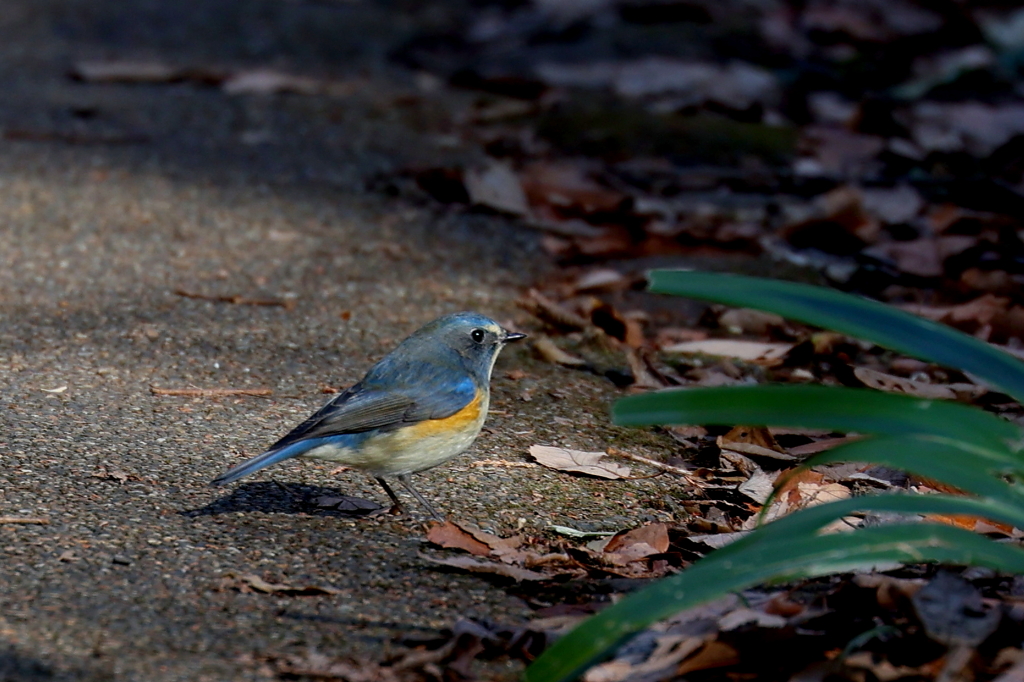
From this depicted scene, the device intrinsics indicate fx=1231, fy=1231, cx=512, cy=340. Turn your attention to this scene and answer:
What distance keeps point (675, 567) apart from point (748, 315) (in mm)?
2306

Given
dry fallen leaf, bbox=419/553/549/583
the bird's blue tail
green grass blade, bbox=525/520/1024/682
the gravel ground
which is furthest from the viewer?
the bird's blue tail

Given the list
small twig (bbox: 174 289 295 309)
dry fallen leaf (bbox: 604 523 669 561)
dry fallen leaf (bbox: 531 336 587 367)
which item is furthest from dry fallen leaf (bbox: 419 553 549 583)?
small twig (bbox: 174 289 295 309)

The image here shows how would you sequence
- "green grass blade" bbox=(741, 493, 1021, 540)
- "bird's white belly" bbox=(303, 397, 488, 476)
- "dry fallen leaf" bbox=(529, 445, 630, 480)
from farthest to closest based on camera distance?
"dry fallen leaf" bbox=(529, 445, 630, 480) < "bird's white belly" bbox=(303, 397, 488, 476) < "green grass blade" bbox=(741, 493, 1021, 540)

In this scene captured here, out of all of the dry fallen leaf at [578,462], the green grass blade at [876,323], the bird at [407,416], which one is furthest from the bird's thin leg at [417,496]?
the green grass blade at [876,323]

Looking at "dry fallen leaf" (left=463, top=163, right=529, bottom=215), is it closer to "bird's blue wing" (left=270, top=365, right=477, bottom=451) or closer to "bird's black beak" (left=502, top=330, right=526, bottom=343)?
"bird's black beak" (left=502, top=330, right=526, bottom=343)

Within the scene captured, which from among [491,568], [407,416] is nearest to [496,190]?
[407,416]

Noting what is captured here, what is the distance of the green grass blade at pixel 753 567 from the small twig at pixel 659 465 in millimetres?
1606

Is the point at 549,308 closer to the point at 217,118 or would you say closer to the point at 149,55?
the point at 217,118

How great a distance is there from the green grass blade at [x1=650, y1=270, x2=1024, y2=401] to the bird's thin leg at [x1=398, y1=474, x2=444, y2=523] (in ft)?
3.91

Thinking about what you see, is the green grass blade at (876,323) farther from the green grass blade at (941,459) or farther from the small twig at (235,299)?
the small twig at (235,299)

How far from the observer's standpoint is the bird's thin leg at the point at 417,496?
3676 mm

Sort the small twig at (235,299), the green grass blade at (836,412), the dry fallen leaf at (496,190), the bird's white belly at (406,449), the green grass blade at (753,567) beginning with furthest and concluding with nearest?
1. the dry fallen leaf at (496,190)
2. the small twig at (235,299)
3. the bird's white belly at (406,449)
4. the green grass blade at (836,412)
5. the green grass blade at (753,567)

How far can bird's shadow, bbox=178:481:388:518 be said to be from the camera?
11.9 feet

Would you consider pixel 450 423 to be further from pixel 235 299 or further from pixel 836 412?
pixel 235 299
